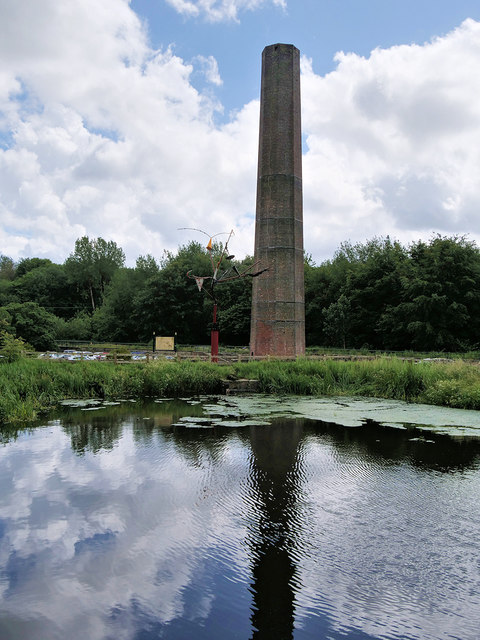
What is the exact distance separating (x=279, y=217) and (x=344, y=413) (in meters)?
12.3

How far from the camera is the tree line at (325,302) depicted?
98.1 feet

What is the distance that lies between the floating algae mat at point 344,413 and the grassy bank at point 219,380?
0.83m

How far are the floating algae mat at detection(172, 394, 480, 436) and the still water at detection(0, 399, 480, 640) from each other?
2.08 meters

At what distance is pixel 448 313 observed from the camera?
29625 mm

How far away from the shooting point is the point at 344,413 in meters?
11.8

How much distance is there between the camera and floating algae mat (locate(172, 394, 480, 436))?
10414 millimetres

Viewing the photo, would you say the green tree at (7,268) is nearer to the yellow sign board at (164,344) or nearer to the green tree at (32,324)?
the green tree at (32,324)

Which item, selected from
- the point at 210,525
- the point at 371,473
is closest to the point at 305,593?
the point at 210,525

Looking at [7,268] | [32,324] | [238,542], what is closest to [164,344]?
[32,324]

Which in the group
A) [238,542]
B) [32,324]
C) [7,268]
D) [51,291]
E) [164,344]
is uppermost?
[7,268]

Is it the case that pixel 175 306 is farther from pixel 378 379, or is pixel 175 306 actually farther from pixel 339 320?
pixel 378 379

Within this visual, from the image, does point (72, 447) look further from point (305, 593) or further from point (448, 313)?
point (448, 313)

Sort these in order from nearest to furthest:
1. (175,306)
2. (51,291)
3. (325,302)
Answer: (325,302) → (175,306) → (51,291)

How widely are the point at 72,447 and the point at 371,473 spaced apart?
4727 mm
